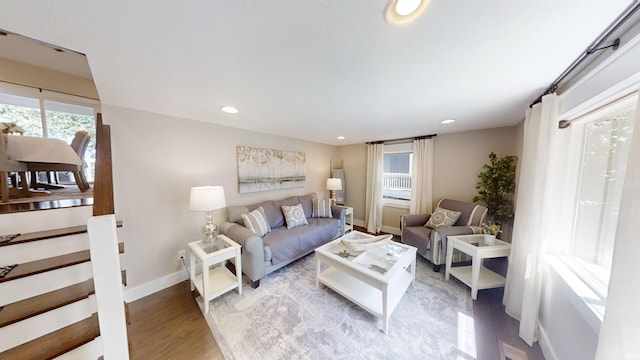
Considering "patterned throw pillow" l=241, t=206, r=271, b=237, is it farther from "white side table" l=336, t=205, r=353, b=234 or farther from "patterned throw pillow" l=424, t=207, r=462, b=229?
"patterned throw pillow" l=424, t=207, r=462, b=229

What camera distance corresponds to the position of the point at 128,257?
1.92 metres

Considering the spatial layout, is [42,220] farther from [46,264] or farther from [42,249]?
[46,264]

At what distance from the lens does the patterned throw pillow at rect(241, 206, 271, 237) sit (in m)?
2.42

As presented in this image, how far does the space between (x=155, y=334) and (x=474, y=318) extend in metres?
2.85

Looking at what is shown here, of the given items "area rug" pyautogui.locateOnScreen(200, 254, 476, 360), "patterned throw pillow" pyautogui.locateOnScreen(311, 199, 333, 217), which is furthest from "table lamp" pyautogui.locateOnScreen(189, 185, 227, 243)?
"patterned throw pillow" pyautogui.locateOnScreen(311, 199, 333, 217)

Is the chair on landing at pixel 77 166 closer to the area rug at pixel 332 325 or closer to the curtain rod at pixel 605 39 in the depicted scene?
the area rug at pixel 332 325

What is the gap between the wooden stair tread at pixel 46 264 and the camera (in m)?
1.08

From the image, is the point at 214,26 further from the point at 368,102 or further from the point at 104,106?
the point at 104,106

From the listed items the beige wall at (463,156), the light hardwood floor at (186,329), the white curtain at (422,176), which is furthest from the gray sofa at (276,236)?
the beige wall at (463,156)

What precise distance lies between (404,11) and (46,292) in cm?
257

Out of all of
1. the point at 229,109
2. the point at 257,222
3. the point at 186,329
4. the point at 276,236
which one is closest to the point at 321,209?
the point at 276,236

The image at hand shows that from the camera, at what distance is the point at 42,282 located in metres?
1.17

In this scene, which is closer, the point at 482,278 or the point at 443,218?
the point at 482,278

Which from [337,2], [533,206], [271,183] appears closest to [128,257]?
[271,183]
